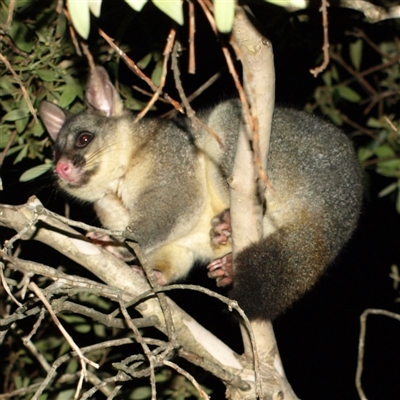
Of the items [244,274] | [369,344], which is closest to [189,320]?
[244,274]

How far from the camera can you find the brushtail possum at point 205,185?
331cm

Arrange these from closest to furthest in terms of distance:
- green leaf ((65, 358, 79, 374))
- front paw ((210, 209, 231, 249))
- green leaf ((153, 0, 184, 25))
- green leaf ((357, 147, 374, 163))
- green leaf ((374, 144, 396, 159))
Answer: green leaf ((153, 0, 184, 25)), front paw ((210, 209, 231, 249)), green leaf ((65, 358, 79, 374)), green leaf ((374, 144, 396, 159)), green leaf ((357, 147, 374, 163))

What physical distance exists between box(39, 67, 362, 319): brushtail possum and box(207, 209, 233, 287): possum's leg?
0.11ft

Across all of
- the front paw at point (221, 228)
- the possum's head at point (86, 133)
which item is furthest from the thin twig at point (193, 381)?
the possum's head at point (86, 133)

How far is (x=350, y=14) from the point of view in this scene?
16.6 ft

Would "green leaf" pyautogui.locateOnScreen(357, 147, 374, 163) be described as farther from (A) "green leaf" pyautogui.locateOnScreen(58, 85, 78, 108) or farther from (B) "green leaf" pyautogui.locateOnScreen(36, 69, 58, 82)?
(B) "green leaf" pyautogui.locateOnScreen(36, 69, 58, 82)

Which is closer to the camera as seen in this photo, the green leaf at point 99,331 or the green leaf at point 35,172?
the green leaf at point 35,172

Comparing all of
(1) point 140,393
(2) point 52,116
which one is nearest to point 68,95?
(2) point 52,116

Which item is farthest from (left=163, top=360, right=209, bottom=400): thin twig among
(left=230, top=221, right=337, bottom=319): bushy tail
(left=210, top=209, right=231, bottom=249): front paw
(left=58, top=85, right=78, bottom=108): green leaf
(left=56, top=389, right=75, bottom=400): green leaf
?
(left=58, top=85, right=78, bottom=108): green leaf

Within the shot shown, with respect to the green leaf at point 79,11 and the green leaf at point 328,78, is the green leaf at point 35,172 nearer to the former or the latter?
the green leaf at point 79,11

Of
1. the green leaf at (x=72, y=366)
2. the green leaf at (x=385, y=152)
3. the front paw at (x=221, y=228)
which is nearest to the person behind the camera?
the front paw at (x=221, y=228)

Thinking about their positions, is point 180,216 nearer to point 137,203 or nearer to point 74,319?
point 137,203

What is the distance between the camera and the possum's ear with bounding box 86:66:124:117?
402 centimetres

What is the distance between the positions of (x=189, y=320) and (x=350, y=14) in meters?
2.95
